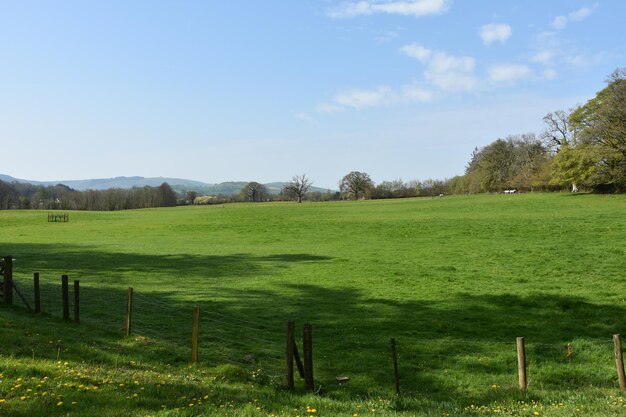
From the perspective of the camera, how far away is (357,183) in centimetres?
17362

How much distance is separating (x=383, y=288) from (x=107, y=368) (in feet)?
49.4

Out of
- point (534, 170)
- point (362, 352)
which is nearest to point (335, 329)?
point (362, 352)

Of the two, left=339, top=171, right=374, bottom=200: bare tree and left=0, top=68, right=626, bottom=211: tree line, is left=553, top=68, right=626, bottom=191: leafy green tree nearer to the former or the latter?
left=0, top=68, right=626, bottom=211: tree line

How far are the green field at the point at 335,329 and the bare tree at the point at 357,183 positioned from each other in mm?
134958

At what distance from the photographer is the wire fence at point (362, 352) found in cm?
1200

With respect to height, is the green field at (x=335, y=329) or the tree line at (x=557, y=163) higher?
the tree line at (x=557, y=163)

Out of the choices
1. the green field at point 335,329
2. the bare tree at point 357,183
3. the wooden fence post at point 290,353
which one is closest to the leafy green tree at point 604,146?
the green field at point 335,329

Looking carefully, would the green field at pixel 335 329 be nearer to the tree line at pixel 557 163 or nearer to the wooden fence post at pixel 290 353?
the wooden fence post at pixel 290 353

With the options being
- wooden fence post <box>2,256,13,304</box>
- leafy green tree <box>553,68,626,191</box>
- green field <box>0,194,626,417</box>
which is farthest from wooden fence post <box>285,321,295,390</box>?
leafy green tree <box>553,68,626,191</box>

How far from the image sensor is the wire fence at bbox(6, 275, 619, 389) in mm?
12000

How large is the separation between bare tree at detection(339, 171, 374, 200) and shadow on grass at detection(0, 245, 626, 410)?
151 meters

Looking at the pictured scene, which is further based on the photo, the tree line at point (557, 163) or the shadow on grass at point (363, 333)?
the tree line at point (557, 163)

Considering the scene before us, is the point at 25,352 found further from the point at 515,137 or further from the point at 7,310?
the point at 515,137

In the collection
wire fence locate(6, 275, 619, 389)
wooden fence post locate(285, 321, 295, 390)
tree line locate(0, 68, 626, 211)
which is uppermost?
tree line locate(0, 68, 626, 211)
